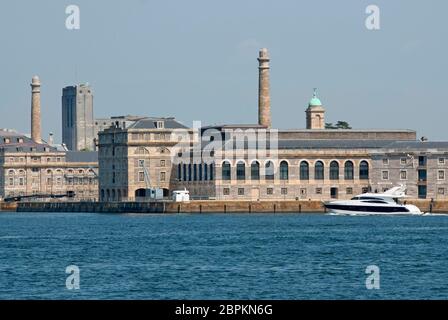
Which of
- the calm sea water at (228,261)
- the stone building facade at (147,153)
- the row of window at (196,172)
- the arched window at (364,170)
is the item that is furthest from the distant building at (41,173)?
the calm sea water at (228,261)

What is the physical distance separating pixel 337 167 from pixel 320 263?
8319 centimetres

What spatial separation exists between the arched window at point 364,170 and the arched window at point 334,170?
2430mm

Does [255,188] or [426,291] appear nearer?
[426,291]

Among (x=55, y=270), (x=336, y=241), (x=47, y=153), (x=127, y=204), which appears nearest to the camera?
(x=55, y=270)

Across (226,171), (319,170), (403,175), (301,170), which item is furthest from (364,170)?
(226,171)

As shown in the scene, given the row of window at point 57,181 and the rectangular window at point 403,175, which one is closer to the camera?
the rectangular window at point 403,175

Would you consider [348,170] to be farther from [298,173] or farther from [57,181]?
[57,181]

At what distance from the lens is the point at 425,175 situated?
133 m

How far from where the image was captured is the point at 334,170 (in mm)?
137125

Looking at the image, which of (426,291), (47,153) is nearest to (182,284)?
A: (426,291)

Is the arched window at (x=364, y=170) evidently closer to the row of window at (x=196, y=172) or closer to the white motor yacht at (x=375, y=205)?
the row of window at (x=196, y=172)

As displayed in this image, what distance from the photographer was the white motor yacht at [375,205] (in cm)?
11888

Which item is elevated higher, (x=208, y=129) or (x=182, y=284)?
(x=208, y=129)

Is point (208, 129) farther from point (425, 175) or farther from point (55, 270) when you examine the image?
point (55, 270)
